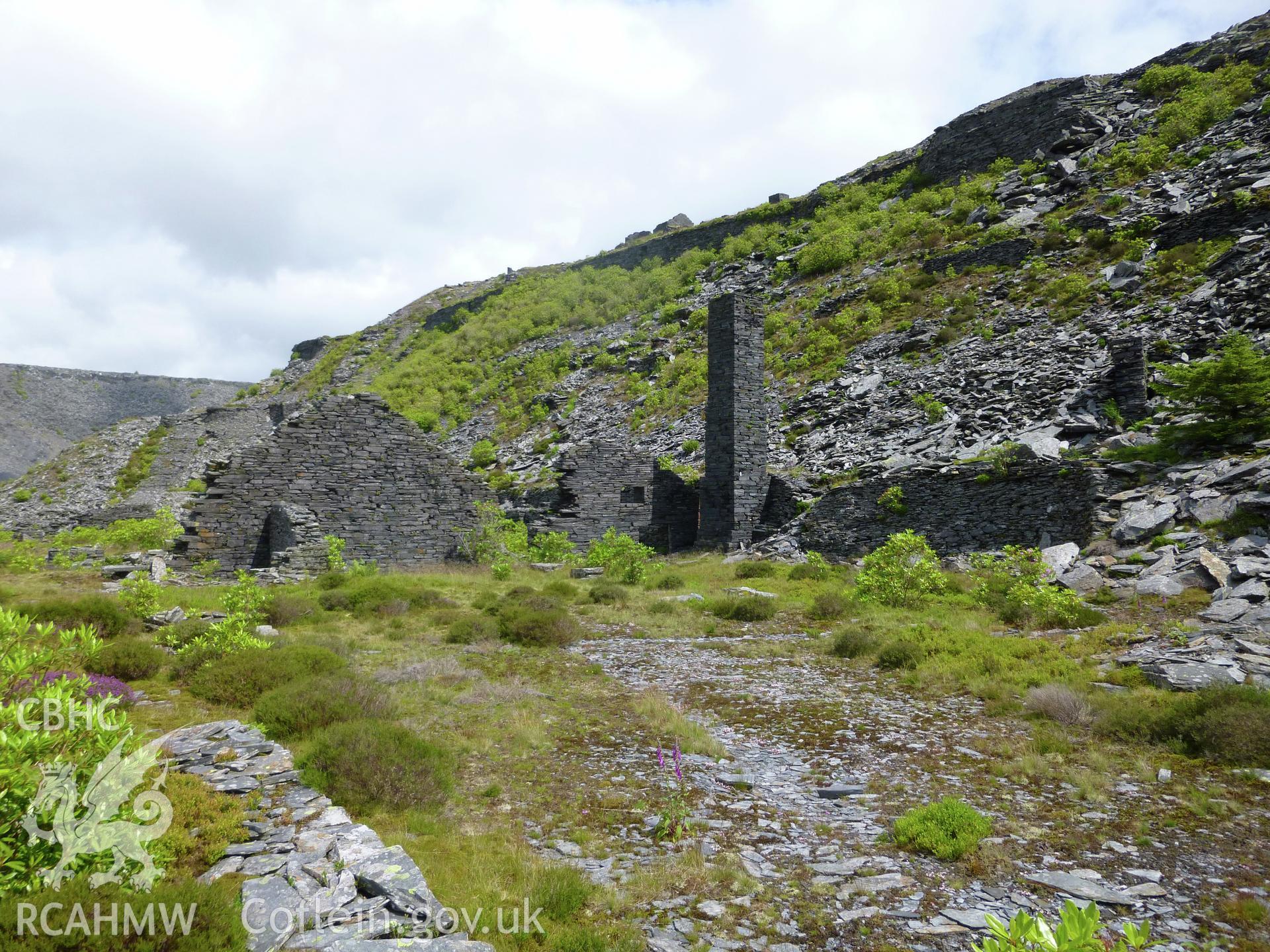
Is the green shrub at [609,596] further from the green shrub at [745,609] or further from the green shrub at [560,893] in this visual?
the green shrub at [560,893]

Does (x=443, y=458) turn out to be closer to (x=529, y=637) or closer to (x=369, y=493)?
(x=369, y=493)

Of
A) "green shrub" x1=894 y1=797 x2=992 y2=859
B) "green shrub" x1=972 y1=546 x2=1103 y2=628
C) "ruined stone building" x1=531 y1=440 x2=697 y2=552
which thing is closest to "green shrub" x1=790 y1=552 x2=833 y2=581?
"green shrub" x1=972 y1=546 x2=1103 y2=628

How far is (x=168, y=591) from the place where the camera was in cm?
1309

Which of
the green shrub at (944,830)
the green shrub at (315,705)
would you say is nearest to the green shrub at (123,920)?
the green shrub at (315,705)

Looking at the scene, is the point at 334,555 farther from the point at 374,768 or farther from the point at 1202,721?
the point at 1202,721

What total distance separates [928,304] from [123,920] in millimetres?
34296

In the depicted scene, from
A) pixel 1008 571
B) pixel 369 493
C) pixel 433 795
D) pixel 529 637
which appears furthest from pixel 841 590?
pixel 369 493

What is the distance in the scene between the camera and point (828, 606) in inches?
518

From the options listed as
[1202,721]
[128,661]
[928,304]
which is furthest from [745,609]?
[928,304]

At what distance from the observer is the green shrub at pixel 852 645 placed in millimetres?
10414

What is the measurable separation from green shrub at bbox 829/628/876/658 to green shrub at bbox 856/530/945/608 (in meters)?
2.87

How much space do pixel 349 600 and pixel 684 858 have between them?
35.3ft

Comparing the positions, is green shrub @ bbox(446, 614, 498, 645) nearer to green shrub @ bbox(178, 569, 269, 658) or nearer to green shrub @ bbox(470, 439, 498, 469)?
green shrub @ bbox(178, 569, 269, 658)

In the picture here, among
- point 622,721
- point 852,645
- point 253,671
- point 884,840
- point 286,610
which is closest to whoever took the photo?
point 884,840
